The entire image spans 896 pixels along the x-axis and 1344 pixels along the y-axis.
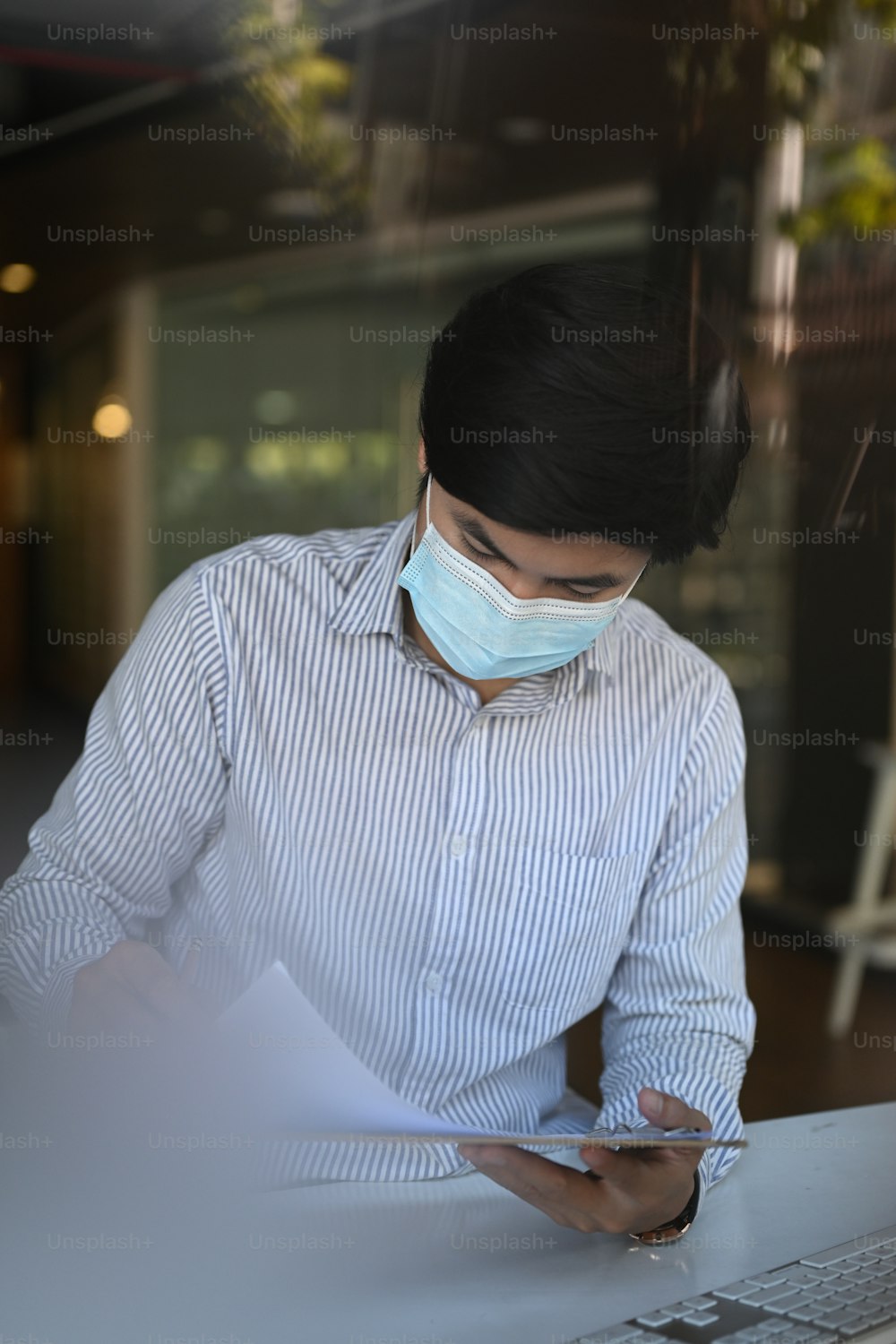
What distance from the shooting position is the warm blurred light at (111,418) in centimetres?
477

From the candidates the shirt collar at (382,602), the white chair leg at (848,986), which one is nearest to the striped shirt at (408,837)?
the shirt collar at (382,602)

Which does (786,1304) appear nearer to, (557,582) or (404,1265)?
(404,1265)

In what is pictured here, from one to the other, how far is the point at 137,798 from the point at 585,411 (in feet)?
1.73

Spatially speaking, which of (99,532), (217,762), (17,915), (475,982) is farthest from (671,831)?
(99,532)

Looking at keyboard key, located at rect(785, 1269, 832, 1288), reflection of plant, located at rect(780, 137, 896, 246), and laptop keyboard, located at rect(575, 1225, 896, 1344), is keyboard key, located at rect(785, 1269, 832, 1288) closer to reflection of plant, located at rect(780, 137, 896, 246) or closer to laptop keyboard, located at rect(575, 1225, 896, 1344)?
laptop keyboard, located at rect(575, 1225, 896, 1344)

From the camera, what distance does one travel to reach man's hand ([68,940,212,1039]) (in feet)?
3.01

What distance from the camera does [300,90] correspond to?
142 inches

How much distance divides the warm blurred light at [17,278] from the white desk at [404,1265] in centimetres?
346

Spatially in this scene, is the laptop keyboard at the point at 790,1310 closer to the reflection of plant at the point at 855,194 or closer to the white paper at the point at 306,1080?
the white paper at the point at 306,1080

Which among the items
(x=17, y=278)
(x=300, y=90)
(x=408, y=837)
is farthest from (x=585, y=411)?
(x=17, y=278)

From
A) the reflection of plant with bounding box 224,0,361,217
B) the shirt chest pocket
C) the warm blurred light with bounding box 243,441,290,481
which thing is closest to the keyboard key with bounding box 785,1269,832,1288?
the shirt chest pocket

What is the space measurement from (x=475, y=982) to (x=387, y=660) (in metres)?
0.31

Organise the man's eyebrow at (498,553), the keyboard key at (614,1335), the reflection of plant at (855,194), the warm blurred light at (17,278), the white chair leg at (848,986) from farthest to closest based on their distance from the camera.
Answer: the warm blurred light at (17,278), the white chair leg at (848,986), the reflection of plant at (855,194), the man's eyebrow at (498,553), the keyboard key at (614,1335)

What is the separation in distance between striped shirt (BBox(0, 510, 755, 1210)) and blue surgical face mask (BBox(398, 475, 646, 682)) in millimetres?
60
